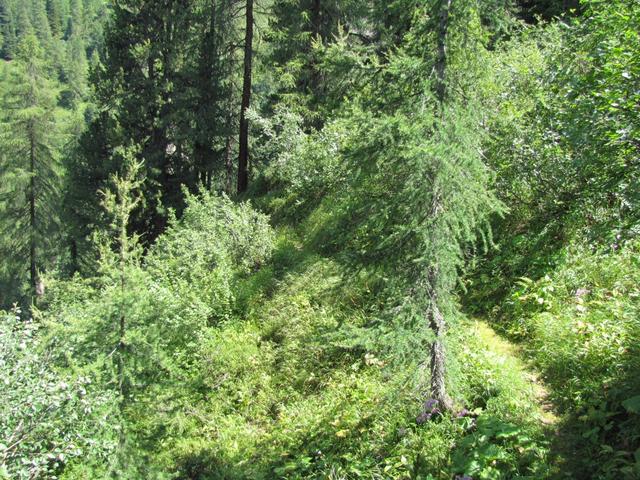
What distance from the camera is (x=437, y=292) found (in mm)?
5117

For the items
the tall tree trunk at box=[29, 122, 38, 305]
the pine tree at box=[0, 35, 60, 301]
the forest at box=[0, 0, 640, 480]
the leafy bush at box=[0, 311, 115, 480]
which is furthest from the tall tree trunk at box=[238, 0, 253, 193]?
the tall tree trunk at box=[29, 122, 38, 305]

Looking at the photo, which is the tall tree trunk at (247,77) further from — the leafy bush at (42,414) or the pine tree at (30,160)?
the pine tree at (30,160)

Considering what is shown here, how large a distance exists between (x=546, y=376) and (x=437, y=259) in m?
2.93

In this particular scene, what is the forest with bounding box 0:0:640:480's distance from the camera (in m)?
4.89

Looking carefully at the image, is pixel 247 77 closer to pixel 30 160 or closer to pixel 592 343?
pixel 592 343

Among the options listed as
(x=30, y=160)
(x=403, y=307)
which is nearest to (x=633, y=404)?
(x=403, y=307)

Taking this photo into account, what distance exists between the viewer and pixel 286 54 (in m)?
17.8

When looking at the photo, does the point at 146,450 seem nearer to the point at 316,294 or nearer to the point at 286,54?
the point at 316,294

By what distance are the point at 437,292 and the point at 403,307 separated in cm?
44

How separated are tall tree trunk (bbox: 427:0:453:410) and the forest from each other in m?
0.03

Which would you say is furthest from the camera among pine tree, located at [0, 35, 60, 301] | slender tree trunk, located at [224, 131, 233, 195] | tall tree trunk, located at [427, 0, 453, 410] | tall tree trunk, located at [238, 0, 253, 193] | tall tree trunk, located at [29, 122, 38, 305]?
tall tree trunk, located at [29, 122, 38, 305]

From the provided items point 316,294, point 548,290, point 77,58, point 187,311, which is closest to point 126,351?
point 187,311

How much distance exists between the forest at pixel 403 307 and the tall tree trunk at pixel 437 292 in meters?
0.03

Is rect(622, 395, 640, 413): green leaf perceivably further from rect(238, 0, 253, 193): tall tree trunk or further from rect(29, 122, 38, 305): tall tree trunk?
rect(29, 122, 38, 305): tall tree trunk
